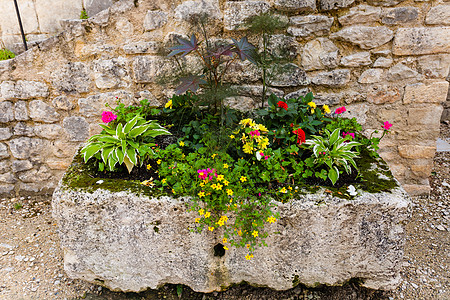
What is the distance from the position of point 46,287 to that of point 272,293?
151cm

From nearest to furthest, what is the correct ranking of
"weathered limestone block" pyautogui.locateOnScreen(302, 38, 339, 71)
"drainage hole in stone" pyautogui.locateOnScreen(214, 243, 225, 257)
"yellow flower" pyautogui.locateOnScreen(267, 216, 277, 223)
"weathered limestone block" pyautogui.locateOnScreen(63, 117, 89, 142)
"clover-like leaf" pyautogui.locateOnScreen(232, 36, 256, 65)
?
"yellow flower" pyautogui.locateOnScreen(267, 216, 277, 223) < "drainage hole in stone" pyautogui.locateOnScreen(214, 243, 225, 257) < "clover-like leaf" pyautogui.locateOnScreen(232, 36, 256, 65) < "weathered limestone block" pyautogui.locateOnScreen(302, 38, 339, 71) < "weathered limestone block" pyautogui.locateOnScreen(63, 117, 89, 142)

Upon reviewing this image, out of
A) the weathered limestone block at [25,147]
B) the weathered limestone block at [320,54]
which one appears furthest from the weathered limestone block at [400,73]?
the weathered limestone block at [25,147]

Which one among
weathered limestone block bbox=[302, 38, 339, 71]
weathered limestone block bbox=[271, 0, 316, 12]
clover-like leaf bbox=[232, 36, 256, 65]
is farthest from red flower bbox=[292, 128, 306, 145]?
weathered limestone block bbox=[271, 0, 316, 12]

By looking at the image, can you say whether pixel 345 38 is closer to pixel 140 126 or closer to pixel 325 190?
pixel 325 190

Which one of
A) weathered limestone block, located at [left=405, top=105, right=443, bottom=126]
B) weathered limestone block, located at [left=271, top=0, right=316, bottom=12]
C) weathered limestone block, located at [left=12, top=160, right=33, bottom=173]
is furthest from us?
weathered limestone block, located at [left=12, top=160, right=33, bottom=173]

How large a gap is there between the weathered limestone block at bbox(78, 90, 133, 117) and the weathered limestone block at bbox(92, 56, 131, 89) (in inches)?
2.6

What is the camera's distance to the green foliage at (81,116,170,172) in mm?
1893

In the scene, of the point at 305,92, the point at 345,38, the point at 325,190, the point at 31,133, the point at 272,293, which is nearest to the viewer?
the point at 325,190

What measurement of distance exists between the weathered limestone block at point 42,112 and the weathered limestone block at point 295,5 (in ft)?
6.67

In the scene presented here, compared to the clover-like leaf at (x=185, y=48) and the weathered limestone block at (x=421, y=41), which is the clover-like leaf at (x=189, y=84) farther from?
the weathered limestone block at (x=421, y=41)

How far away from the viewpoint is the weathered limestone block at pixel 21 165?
9.21 feet

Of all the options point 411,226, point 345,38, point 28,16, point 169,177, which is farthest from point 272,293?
point 28,16

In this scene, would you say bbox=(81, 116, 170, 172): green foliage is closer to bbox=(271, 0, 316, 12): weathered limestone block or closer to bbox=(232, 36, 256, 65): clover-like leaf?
bbox=(232, 36, 256, 65): clover-like leaf

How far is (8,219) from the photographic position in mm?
2689
